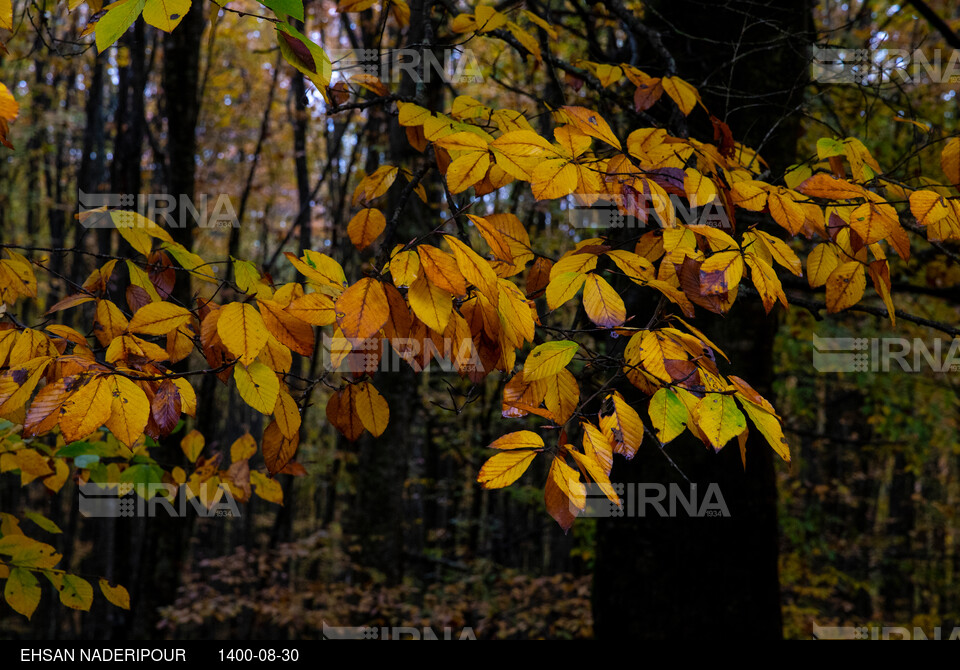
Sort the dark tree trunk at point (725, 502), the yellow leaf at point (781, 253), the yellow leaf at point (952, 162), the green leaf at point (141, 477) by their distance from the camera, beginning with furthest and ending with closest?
the dark tree trunk at point (725, 502) < the green leaf at point (141, 477) < the yellow leaf at point (952, 162) < the yellow leaf at point (781, 253)

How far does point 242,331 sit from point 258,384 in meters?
0.12

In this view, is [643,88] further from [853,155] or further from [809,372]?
[809,372]

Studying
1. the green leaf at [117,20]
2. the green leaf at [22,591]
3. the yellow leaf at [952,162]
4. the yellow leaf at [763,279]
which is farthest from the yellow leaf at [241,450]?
the yellow leaf at [952,162]

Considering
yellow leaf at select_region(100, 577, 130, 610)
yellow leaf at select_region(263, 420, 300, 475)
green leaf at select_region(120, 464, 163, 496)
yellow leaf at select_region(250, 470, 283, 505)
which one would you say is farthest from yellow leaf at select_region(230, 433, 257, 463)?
yellow leaf at select_region(263, 420, 300, 475)

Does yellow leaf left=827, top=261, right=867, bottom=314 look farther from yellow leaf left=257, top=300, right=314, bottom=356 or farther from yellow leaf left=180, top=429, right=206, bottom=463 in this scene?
yellow leaf left=180, top=429, right=206, bottom=463

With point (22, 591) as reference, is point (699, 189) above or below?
above

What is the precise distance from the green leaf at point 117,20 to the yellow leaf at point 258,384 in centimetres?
57

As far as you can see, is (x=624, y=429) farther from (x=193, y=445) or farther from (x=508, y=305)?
(x=193, y=445)

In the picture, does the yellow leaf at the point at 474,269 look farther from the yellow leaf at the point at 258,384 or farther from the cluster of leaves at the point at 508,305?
the yellow leaf at the point at 258,384

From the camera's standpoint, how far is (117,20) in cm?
96

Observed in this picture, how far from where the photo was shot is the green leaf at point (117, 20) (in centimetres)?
94

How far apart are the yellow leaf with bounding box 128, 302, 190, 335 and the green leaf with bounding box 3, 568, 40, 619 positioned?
863 millimetres

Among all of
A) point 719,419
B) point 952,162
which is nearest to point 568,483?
point 719,419

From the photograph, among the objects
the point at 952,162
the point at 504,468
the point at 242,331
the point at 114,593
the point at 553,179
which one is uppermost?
the point at 952,162
